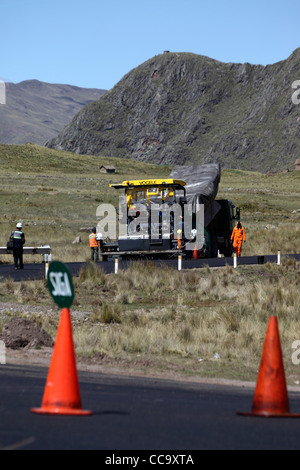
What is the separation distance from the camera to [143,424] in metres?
6.74

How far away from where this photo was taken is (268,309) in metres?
17.6

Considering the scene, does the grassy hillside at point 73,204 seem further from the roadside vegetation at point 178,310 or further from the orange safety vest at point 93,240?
the orange safety vest at point 93,240

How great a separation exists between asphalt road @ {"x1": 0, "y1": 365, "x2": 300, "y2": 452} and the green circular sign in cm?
99

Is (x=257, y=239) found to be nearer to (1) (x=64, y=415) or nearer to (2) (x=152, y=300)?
(2) (x=152, y=300)

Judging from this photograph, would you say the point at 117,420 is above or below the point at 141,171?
below

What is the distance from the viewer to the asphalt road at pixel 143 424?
6.00m

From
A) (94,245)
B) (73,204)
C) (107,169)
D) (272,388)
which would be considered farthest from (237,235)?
(107,169)

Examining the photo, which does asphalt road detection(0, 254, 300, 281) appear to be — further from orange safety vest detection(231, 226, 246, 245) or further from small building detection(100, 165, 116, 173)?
small building detection(100, 165, 116, 173)

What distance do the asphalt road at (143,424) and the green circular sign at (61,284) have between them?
99cm

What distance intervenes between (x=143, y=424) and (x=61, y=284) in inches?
54.1

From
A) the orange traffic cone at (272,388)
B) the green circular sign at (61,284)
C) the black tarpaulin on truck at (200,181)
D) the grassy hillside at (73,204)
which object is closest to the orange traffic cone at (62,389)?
the green circular sign at (61,284)
